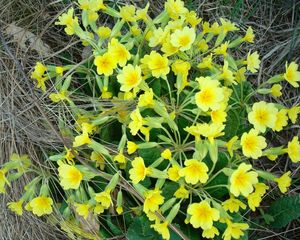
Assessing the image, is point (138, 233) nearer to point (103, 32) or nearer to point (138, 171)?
point (138, 171)

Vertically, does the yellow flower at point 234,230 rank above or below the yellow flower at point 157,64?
below

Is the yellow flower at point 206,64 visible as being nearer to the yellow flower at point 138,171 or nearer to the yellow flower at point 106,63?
the yellow flower at point 106,63

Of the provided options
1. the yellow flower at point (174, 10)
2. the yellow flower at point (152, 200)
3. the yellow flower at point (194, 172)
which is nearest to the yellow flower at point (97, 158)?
the yellow flower at point (152, 200)

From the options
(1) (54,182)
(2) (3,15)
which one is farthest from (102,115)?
(2) (3,15)

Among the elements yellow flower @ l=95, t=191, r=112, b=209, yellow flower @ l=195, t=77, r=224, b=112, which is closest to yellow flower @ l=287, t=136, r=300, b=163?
yellow flower @ l=195, t=77, r=224, b=112

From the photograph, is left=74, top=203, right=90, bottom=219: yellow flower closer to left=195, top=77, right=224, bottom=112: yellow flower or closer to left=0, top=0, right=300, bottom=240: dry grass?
left=0, top=0, right=300, bottom=240: dry grass

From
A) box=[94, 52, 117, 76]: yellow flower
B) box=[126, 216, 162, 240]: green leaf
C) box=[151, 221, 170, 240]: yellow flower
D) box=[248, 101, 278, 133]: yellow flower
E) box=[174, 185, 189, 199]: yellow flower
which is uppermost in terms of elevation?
box=[94, 52, 117, 76]: yellow flower

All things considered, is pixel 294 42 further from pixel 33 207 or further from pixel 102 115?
pixel 33 207

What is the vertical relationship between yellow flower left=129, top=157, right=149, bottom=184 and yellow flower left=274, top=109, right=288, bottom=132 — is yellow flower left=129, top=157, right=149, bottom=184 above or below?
above
